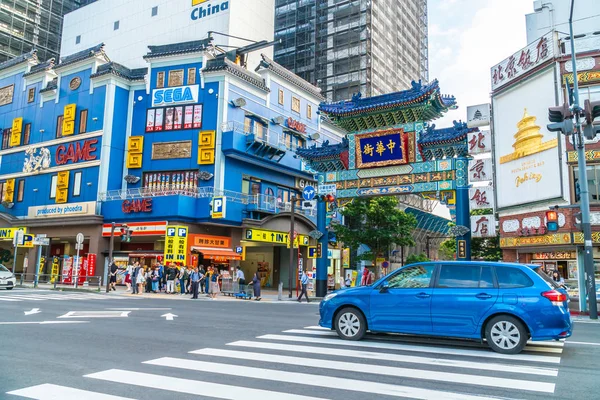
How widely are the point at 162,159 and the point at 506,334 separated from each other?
98.2 feet

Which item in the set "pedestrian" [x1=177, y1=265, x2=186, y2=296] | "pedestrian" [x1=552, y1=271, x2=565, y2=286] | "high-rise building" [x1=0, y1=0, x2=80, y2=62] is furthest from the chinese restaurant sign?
"high-rise building" [x1=0, y1=0, x2=80, y2=62]

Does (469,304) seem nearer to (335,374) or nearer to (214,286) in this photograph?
(335,374)

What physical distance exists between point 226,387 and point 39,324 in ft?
25.8

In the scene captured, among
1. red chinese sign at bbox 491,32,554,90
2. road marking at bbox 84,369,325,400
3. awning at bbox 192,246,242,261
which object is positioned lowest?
road marking at bbox 84,369,325,400

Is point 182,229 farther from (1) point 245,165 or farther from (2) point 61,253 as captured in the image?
(2) point 61,253

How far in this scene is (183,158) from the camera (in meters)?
34.2

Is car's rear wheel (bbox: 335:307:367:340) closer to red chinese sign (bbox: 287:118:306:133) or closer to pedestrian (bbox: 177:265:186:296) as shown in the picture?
pedestrian (bbox: 177:265:186:296)

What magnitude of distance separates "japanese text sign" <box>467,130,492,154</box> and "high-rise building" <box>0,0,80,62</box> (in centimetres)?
6024

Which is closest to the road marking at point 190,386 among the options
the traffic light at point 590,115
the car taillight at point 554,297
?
the car taillight at point 554,297

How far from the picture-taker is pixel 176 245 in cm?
3034

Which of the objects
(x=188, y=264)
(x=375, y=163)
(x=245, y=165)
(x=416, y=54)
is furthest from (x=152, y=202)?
(x=416, y=54)

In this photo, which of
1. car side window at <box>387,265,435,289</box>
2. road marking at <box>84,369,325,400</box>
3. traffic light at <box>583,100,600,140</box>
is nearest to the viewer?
road marking at <box>84,369,325,400</box>

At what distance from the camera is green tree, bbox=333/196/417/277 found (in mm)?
36375

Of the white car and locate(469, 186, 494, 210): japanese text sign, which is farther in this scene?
locate(469, 186, 494, 210): japanese text sign
